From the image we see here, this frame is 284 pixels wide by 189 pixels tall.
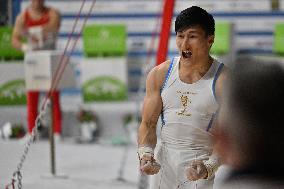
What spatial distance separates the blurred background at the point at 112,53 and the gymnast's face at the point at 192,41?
464 centimetres

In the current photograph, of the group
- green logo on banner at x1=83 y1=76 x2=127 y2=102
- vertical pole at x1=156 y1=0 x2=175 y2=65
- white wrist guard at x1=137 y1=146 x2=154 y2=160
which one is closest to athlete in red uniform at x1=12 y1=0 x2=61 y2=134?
green logo on banner at x1=83 y1=76 x2=127 y2=102

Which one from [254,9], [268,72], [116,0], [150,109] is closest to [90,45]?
[116,0]

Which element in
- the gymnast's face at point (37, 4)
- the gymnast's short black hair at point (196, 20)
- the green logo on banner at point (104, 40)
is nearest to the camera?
the gymnast's short black hair at point (196, 20)

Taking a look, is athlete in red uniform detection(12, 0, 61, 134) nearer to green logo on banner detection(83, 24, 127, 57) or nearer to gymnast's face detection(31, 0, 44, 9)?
gymnast's face detection(31, 0, 44, 9)

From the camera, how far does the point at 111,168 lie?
6500 mm

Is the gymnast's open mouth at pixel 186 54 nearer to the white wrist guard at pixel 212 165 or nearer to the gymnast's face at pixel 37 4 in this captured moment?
the white wrist guard at pixel 212 165

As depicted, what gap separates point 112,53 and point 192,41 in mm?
6688

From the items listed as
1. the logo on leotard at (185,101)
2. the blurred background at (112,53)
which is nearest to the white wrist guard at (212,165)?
the logo on leotard at (185,101)

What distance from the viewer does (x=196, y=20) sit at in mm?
2262

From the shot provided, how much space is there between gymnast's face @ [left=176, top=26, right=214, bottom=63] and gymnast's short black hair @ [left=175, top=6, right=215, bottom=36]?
0.01 meters

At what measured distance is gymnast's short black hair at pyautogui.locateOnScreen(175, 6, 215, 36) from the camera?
2.26m

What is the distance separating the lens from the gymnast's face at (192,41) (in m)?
2.26

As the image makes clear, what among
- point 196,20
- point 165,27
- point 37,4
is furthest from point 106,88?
point 196,20

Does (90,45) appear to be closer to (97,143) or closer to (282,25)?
(97,143)
